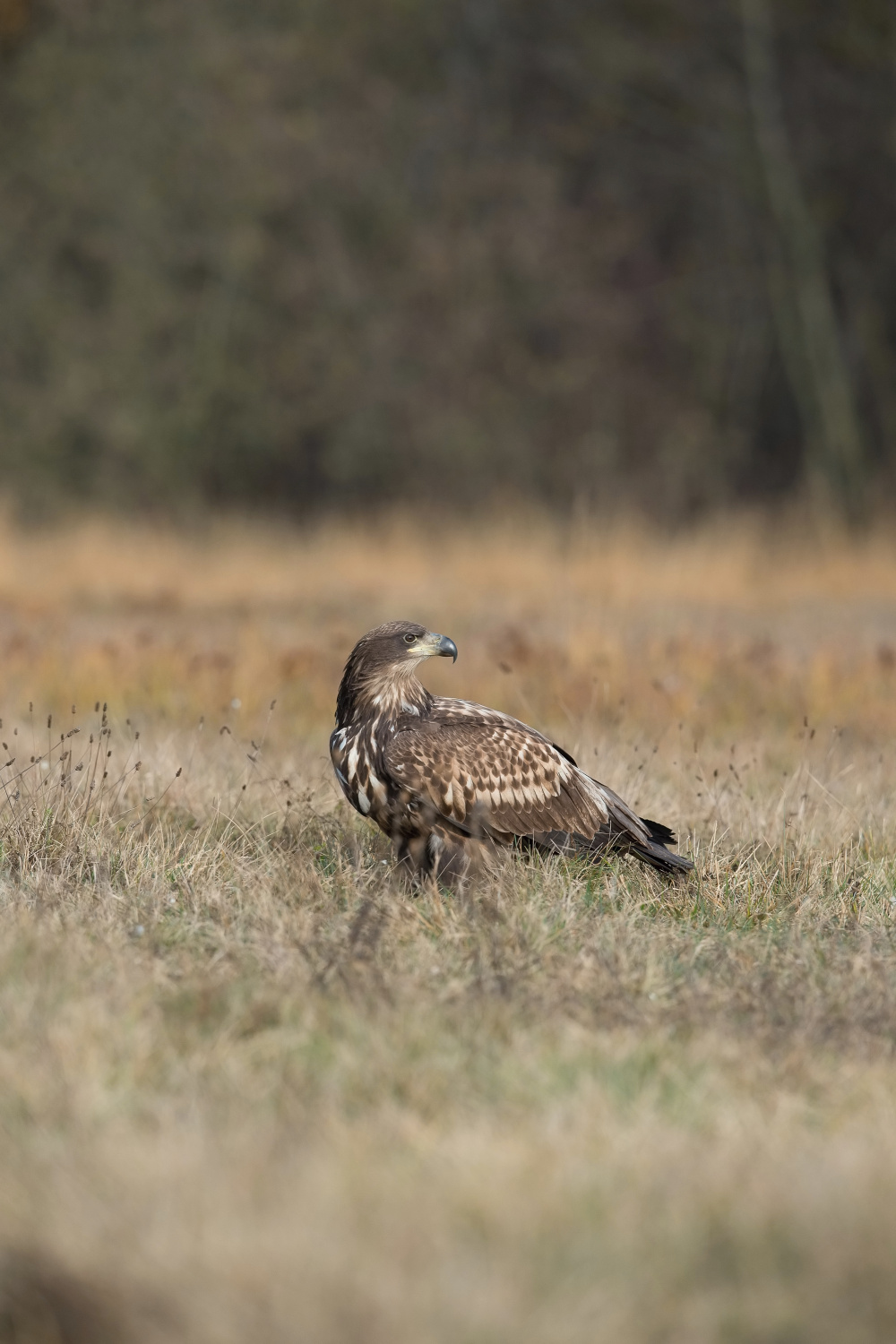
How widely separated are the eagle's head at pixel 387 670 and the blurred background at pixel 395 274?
46.5ft

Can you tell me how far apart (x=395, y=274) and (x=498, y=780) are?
53.3ft

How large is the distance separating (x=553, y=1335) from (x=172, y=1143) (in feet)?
2.69

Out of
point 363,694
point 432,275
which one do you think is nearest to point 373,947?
point 363,694

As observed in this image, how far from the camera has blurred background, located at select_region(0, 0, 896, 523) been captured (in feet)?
63.0

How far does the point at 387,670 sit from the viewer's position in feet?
15.9

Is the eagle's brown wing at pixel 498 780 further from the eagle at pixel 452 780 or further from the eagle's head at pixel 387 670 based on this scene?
the eagle's head at pixel 387 670

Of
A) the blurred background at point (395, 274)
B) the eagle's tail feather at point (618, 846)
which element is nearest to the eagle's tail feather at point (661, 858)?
the eagle's tail feather at point (618, 846)

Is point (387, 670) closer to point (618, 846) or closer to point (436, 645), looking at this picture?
point (436, 645)

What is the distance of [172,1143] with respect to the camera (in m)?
2.76

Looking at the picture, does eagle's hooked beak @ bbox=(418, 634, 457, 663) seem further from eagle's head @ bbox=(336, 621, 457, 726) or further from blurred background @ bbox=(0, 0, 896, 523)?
blurred background @ bbox=(0, 0, 896, 523)

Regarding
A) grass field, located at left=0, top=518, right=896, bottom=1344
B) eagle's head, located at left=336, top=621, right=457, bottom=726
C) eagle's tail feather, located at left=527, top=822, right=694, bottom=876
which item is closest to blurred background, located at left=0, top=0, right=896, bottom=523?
grass field, located at left=0, top=518, right=896, bottom=1344

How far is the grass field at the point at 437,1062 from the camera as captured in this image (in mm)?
2363

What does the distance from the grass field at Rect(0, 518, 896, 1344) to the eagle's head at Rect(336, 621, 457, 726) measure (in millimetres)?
479

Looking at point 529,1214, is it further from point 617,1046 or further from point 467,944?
point 467,944
